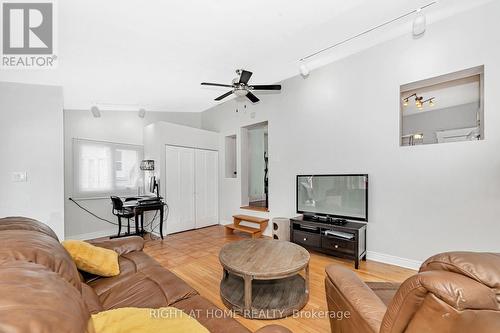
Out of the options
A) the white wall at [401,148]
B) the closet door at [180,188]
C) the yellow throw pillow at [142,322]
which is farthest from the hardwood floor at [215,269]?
the yellow throw pillow at [142,322]

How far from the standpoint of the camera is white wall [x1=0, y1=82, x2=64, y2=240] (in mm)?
2955

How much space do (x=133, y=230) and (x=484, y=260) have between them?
16.9 feet

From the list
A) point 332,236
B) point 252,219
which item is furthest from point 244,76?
point 252,219

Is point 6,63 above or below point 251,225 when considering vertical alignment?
above

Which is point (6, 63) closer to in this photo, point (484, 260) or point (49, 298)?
point (49, 298)

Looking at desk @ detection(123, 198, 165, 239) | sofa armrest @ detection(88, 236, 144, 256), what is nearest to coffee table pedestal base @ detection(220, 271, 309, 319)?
sofa armrest @ detection(88, 236, 144, 256)

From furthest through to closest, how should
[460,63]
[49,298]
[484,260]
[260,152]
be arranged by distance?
[260,152], [460,63], [484,260], [49,298]

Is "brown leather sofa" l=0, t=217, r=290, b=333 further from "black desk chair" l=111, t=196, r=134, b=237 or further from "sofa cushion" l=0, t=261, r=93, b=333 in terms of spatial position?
"black desk chair" l=111, t=196, r=134, b=237

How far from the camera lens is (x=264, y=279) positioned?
→ 1853 mm

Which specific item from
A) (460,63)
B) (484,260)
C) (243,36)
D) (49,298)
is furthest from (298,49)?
(49,298)

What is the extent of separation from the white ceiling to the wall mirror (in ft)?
2.40

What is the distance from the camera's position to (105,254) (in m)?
1.73

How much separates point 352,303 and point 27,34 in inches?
141

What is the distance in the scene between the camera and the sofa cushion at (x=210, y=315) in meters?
1.12
